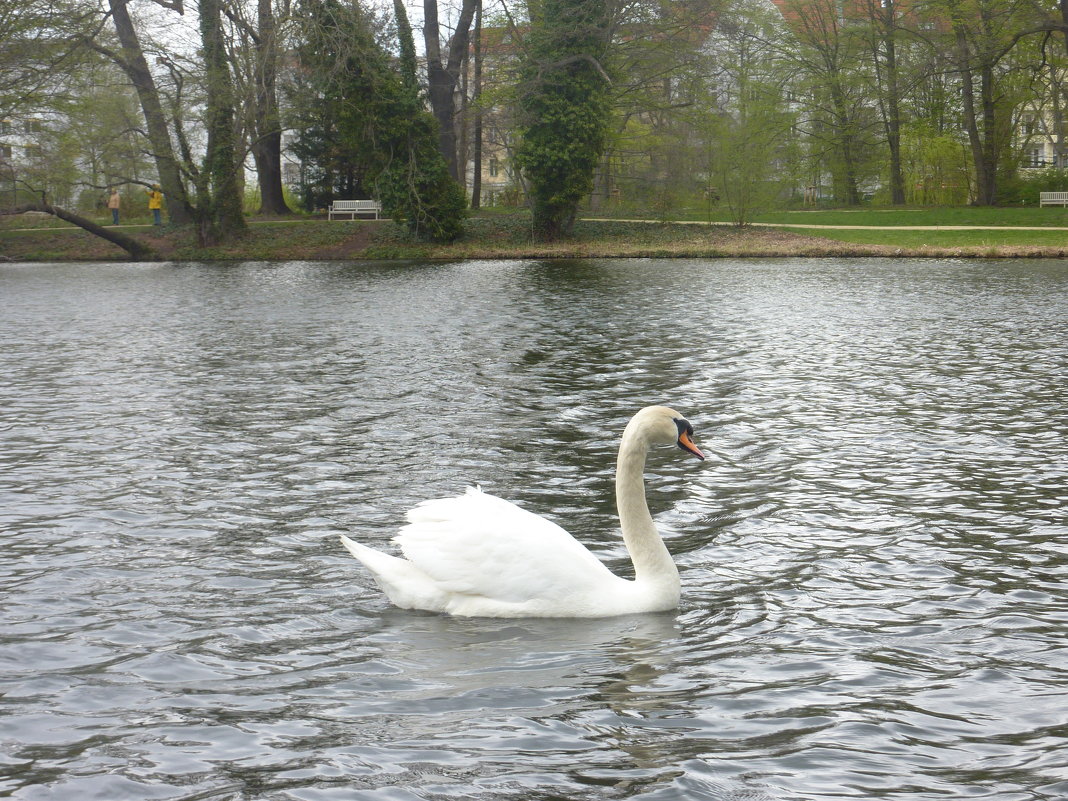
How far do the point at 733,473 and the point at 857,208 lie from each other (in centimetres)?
5381

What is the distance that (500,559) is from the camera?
253 inches

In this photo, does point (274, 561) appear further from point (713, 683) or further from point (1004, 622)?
point (1004, 622)

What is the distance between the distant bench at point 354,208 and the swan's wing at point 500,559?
48490 mm

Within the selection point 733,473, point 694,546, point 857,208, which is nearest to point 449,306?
point 733,473

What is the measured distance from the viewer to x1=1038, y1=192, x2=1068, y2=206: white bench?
52031mm

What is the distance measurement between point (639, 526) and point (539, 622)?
2.72 feet

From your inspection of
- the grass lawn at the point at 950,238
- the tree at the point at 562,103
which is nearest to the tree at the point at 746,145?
the grass lawn at the point at 950,238

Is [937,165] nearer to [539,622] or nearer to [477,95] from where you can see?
[477,95]

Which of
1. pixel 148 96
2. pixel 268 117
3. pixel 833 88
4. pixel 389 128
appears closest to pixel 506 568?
pixel 268 117

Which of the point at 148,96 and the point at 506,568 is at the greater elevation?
the point at 148,96

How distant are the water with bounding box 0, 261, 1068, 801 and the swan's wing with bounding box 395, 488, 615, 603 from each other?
0.25 meters

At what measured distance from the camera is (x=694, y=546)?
8.04m

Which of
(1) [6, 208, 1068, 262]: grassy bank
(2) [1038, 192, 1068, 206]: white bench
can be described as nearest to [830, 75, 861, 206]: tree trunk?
(1) [6, 208, 1068, 262]: grassy bank

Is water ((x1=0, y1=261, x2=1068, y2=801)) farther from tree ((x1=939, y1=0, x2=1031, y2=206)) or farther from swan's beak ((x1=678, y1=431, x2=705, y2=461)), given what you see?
tree ((x1=939, y1=0, x2=1031, y2=206))
